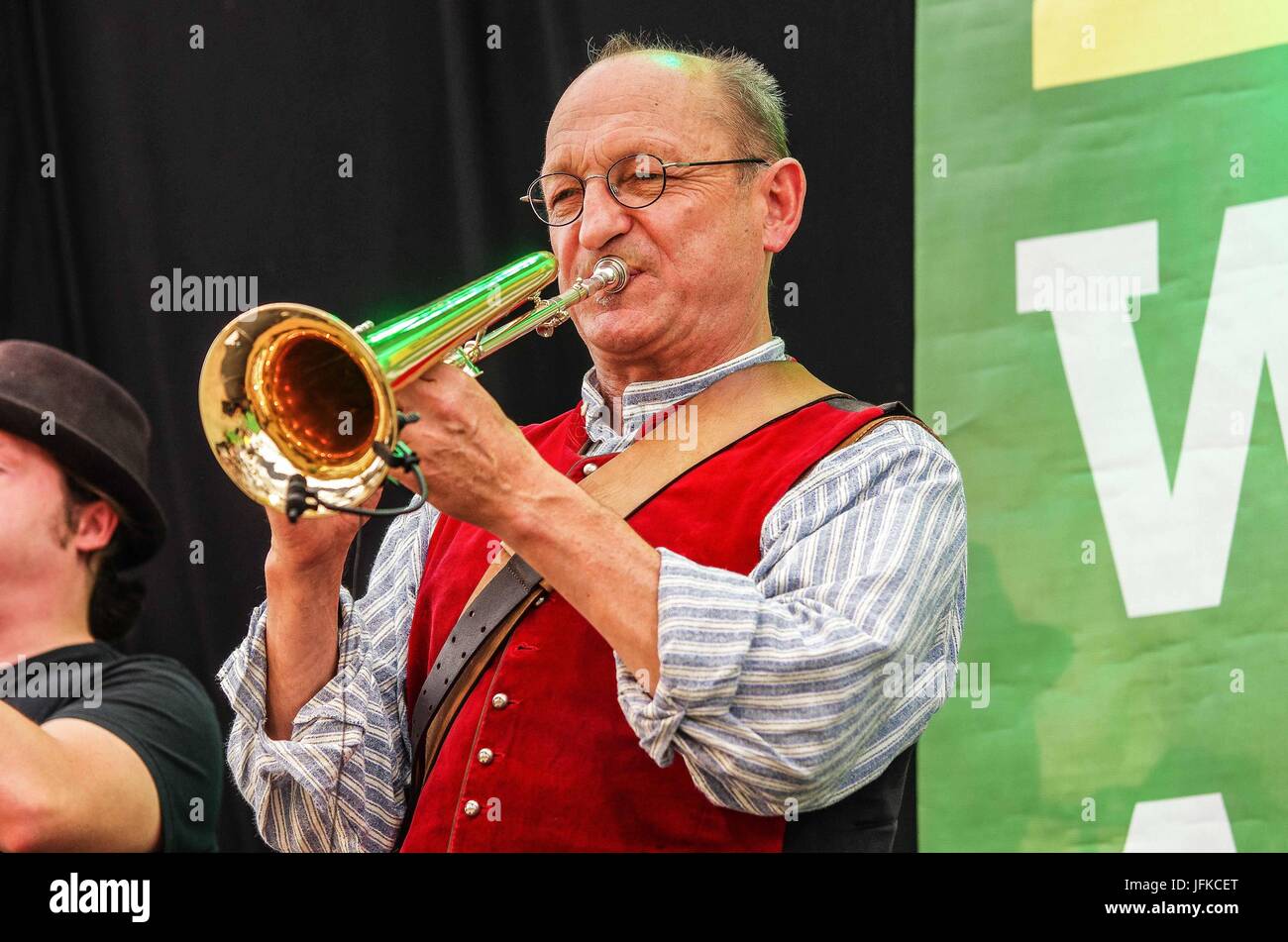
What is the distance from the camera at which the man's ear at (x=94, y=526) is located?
2.77 metres

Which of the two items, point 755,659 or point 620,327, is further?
point 620,327

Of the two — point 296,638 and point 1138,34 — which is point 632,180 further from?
point 1138,34

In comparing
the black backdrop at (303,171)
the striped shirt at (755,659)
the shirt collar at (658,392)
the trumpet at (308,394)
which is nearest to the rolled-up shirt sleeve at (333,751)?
the striped shirt at (755,659)

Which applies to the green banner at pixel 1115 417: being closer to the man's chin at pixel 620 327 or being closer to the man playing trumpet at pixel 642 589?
the man playing trumpet at pixel 642 589

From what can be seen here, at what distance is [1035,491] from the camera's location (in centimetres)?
289

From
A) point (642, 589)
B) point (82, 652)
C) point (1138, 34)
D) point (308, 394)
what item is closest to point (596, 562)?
point (642, 589)

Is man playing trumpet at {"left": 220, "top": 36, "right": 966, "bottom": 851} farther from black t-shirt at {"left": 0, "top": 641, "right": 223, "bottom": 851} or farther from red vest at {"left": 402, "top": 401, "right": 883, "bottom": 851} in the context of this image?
black t-shirt at {"left": 0, "top": 641, "right": 223, "bottom": 851}

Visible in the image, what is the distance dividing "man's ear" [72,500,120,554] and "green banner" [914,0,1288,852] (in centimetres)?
168

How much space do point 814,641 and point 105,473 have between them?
5.32 feet

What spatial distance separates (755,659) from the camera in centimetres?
187

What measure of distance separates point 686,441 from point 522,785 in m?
0.62

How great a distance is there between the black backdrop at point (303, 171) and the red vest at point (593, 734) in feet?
2.93
